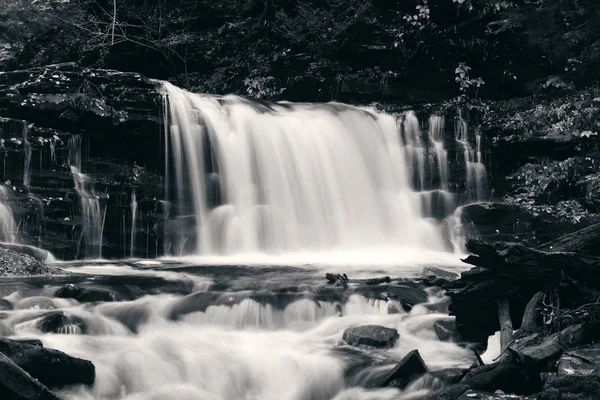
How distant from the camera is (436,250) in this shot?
43.3ft

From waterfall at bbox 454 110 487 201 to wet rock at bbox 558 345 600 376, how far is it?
9.95m

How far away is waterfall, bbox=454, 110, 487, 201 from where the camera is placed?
14328mm

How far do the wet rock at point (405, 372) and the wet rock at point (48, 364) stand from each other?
2.61 metres

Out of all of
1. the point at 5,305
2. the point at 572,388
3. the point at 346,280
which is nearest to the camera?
the point at 572,388

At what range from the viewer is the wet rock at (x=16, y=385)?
174 inches

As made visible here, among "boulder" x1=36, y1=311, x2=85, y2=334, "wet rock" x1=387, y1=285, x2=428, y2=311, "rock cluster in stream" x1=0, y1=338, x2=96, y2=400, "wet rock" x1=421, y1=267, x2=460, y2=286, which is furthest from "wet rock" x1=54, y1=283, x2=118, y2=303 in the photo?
"wet rock" x1=421, y1=267, x2=460, y2=286

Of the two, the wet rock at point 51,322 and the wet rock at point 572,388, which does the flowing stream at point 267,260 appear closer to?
the wet rock at point 51,322

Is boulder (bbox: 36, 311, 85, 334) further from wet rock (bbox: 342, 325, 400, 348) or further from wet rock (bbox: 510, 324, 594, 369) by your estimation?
wet rock (bbox: 510, 324, 594, 369)

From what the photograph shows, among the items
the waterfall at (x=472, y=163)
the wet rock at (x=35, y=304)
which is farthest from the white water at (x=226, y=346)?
the waterfall at (x=472, y=163)

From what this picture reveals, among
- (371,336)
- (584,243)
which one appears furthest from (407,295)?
(584,243)

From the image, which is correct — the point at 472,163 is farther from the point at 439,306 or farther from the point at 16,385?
the point at 16,385

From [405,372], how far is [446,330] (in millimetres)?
1152

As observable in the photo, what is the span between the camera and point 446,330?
677 centimetres

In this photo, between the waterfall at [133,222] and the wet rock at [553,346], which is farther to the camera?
the waterfall at [133,222]
